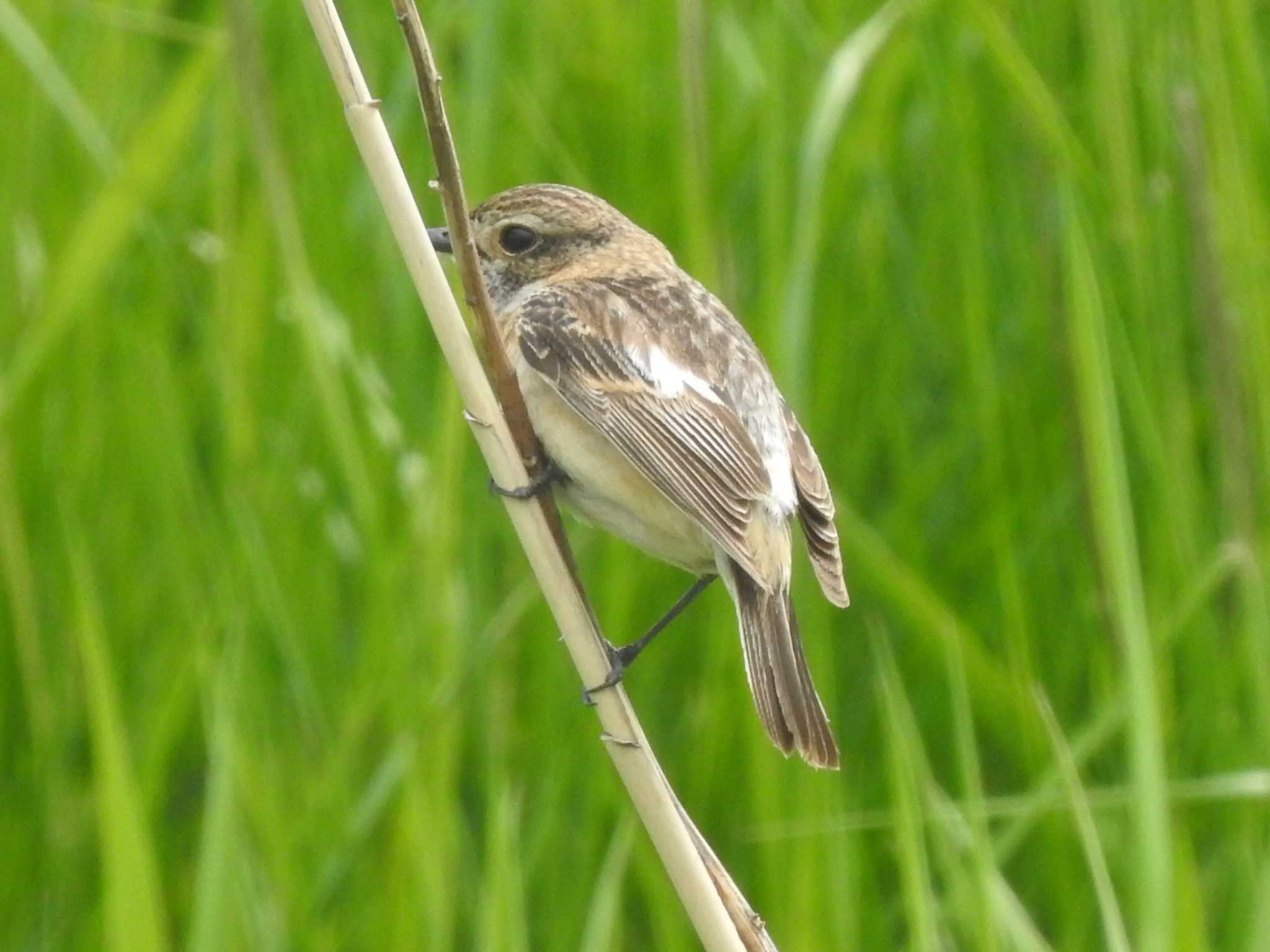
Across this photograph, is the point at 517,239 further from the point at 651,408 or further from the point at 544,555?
the point at 544,555

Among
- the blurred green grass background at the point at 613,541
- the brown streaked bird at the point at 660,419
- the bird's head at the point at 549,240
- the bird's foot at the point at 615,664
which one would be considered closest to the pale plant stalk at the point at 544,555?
the bird's foot at the point at 615,664

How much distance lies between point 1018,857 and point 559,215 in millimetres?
1744

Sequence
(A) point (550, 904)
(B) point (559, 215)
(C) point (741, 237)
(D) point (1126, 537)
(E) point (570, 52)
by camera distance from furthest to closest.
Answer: (E) point (570, 52)
(C) point (741, 237)
(B) point (559, 215)
(A) point (550, 904)
(D) point (1126, 537)

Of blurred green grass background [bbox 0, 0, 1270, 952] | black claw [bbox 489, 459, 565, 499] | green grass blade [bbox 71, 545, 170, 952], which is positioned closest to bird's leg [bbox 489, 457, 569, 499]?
black claw [bbox 489, 459, 565, 499]

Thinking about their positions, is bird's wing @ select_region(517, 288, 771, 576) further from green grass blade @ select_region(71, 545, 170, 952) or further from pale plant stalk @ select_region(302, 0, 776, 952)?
green grass blade @ select_region(71, 545, 170, 952)

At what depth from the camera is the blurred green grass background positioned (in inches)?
136

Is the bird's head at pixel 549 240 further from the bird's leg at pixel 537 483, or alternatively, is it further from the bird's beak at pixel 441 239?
the bird's leg at pixel 537 483

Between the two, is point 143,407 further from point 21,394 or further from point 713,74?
point 713,74

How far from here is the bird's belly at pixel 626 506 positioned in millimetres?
3186

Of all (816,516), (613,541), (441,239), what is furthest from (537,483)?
(613,541)

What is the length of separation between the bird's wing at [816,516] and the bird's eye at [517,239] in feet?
2.44

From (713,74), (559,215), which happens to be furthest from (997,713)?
(713,74)

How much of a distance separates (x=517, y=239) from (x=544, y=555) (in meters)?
1.57

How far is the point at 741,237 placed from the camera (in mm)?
4402
